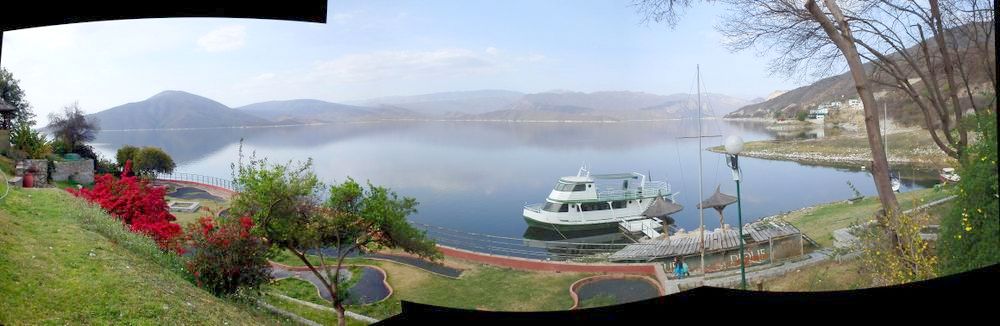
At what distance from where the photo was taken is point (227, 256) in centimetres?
281

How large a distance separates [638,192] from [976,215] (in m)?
1.69

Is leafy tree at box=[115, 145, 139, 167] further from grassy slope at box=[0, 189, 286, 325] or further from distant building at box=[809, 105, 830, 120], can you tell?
distant building at box=[809, 105, 830, 120]

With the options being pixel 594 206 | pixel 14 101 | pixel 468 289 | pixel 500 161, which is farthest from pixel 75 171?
pixel 594 206

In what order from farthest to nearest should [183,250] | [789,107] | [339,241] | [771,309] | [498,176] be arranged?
[498,176] < [789,107] < [183,250] < [339,241] < [771,309]

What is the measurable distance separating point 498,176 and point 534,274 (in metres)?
0.66

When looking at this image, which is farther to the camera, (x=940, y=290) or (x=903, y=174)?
(x=903, y=174)

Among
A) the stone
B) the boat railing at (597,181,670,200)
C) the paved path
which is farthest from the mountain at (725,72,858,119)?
the stone

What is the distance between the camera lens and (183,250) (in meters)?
3.01

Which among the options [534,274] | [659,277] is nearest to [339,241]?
[534,274]

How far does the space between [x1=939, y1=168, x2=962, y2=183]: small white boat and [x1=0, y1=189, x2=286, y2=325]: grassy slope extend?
3416mm

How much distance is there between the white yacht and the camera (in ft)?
11.6

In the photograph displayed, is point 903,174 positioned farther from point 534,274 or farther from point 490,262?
point 490,262

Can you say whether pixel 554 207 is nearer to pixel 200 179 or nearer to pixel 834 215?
pixel 834 215

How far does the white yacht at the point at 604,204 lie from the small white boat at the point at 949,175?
1.35 m
